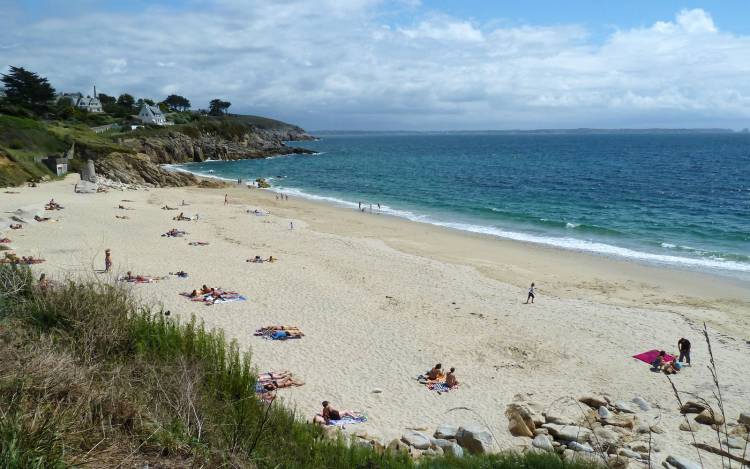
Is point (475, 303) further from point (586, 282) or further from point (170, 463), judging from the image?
point (170, 463)

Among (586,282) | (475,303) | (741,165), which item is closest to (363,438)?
(475,303)

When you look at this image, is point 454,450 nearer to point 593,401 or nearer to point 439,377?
point 439,377

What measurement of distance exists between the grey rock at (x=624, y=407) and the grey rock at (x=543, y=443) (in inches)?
103

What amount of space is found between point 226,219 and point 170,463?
3055 cm

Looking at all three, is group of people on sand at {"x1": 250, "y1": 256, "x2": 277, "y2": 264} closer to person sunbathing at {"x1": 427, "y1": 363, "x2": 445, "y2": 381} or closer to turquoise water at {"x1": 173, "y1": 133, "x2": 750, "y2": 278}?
person sunbathing at {"x1": 427, "y1": 363, "x2": 445, "y2": 381}

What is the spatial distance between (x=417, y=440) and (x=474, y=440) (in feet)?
3.27

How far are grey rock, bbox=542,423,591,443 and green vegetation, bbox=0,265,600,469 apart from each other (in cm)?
188

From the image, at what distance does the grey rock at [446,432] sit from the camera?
997cm

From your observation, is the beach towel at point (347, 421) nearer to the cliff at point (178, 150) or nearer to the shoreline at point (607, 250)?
the shoreline at point (607, 250)

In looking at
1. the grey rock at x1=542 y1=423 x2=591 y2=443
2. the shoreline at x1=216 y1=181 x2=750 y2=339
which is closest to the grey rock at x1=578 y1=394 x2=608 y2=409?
the grey rock at x1=542 y1=423 x2=591 y2=443

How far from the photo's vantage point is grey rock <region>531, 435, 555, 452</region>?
9438 millimetres

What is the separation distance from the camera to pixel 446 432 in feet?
33.1

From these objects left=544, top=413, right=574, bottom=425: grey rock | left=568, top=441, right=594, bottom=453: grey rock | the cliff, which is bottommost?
left=544, top=413, right=574, bottom=425: grey rock

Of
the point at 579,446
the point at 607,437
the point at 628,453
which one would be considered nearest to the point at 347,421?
the point at 579,446
